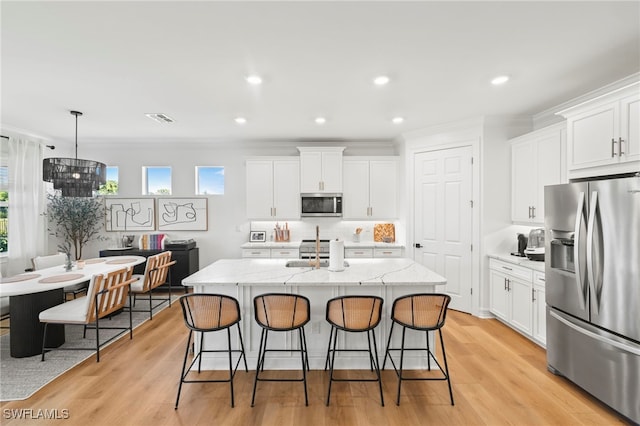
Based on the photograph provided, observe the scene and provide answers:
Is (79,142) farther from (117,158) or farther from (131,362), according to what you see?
(131,362)

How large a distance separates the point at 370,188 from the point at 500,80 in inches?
109

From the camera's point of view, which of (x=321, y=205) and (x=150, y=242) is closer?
(x=321, y=205)

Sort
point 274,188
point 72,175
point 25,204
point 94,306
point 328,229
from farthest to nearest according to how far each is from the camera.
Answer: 1. point 328,229
2. point 274,188
3. point 25,204
4. point 72,175
5. point 94,306

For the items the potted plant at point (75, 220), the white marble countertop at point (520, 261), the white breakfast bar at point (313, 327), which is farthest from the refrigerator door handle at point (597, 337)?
the potted plant at point (75, 220)

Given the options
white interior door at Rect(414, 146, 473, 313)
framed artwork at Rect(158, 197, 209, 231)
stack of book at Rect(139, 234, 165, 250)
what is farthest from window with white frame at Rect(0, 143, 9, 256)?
white interior door at Rect(414, 146, 473, 313)

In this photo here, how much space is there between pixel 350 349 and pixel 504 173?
3187mm

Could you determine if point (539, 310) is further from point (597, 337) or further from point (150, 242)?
point (150, 242)

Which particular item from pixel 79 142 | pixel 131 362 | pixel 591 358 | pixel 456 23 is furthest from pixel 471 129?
pixel 79 142

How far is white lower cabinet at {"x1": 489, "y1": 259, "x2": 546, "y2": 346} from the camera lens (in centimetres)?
317

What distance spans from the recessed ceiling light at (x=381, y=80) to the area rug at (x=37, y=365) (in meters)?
4.07

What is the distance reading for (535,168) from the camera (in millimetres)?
3568

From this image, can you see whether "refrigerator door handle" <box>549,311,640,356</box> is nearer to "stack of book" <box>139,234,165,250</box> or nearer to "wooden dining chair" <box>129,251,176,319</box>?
"wooden dining chair" <box>129,251,176,319</box>

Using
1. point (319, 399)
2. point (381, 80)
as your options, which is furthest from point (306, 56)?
point (319, 399)

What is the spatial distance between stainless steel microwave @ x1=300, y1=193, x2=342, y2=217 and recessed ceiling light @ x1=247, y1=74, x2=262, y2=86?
2.56 meters
